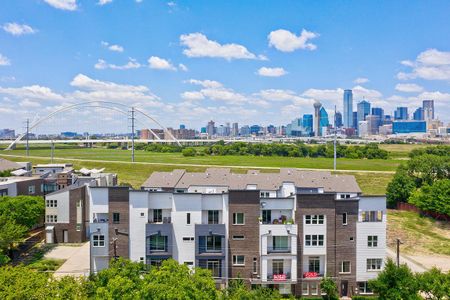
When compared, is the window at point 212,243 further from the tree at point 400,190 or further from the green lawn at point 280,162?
the green lawn at point 280,162

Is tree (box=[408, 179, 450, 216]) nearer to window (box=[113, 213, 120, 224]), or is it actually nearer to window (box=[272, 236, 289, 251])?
window (box=[272, 236, 289, 251])

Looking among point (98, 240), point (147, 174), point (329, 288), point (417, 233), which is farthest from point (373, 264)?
point (147, 174)

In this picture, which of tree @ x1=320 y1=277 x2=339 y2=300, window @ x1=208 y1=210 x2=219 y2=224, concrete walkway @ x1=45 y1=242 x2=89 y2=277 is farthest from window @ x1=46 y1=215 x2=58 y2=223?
tree @ x1=320 y1=277 x2=339 y2=300

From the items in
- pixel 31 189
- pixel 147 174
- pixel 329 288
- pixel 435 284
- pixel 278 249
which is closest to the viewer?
pixel 435 284

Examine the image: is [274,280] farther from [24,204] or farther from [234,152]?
[234,152]

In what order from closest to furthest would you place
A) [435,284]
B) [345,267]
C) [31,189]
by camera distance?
[435,284], [345,267], [31,189]

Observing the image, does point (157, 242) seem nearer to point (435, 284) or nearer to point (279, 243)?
point (279, 243)

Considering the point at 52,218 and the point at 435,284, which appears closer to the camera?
the point at 435,284
